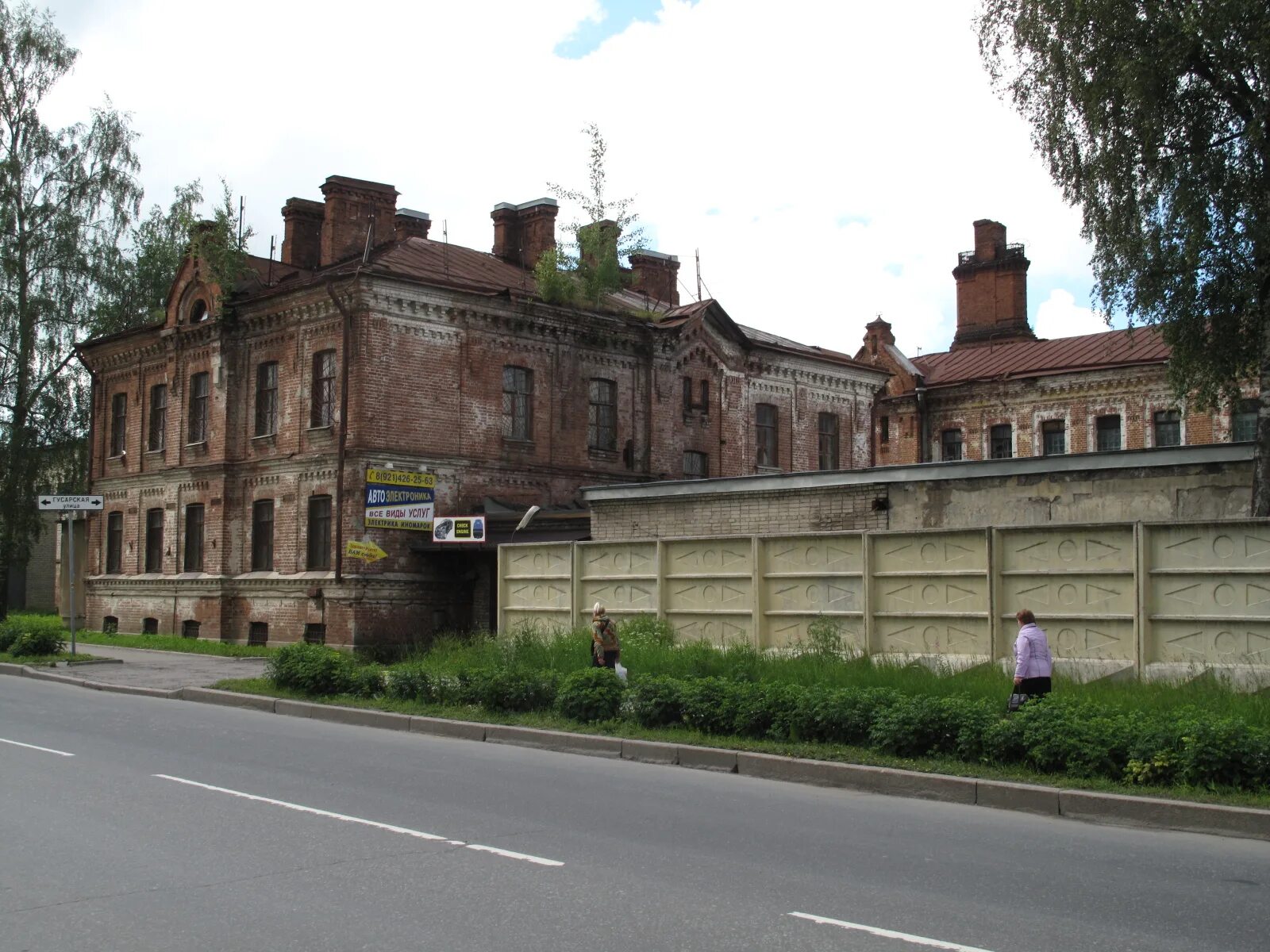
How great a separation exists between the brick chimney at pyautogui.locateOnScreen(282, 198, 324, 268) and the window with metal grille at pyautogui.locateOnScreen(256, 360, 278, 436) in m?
4.86

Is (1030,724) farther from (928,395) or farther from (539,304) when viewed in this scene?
(928,395)

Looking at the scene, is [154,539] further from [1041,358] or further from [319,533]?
[1041,358]

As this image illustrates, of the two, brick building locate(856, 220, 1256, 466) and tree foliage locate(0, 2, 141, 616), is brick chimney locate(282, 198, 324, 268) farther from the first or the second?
brick building locate(856, 220, 1256, 466)

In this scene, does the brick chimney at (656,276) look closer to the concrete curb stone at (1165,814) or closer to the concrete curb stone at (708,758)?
the concrete curb stone at (708,758)

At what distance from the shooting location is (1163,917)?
680cm

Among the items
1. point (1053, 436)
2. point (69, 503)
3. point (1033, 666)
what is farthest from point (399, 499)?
point (1053, 436)

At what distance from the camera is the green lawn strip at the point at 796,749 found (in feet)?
32.7

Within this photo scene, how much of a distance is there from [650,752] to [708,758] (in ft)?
2.73

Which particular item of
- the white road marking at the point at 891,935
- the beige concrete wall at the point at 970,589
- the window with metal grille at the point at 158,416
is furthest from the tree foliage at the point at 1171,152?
the window with metal grille at the point at 158,416

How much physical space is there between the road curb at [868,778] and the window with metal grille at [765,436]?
2222cm

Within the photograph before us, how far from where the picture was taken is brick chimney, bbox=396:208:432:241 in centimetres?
3791

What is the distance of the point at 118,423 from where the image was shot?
38.3 meters

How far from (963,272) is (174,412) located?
101 feet

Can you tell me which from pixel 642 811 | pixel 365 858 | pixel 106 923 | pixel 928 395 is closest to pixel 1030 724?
pixel 642 811
